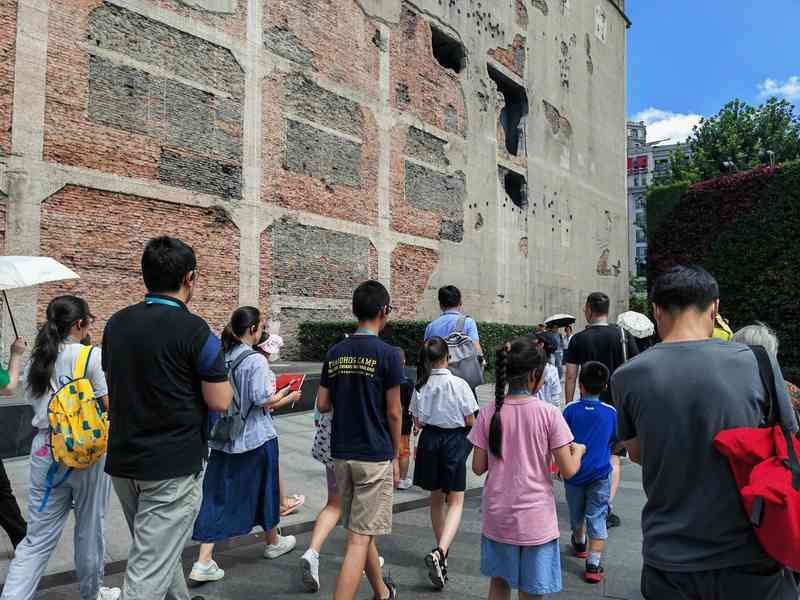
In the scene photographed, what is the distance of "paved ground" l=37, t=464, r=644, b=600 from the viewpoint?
12.7ft

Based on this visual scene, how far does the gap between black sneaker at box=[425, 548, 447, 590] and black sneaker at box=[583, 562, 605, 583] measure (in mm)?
914

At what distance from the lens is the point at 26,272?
4.29 meters

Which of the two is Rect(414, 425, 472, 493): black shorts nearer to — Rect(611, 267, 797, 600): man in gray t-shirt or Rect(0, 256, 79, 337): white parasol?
Rect(611, 267, 797, 600): man in gray t-shirt

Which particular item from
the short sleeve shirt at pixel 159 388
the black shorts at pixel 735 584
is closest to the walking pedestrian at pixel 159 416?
the short sleeve shirt at pixel 159 388

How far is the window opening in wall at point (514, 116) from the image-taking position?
2220cm

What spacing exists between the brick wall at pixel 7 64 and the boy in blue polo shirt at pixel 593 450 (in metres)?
10.1

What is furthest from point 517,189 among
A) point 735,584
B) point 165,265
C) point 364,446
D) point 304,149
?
point 735,584

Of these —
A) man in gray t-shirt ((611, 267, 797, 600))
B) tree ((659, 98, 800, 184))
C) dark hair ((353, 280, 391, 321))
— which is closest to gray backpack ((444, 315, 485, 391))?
dark hair ((353, 280, 391, 321))

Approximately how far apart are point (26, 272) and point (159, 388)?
2.29m

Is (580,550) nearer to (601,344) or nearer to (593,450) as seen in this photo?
(593,450)

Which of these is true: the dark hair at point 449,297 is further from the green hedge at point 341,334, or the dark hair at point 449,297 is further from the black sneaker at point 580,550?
the green hedge at point 341,334

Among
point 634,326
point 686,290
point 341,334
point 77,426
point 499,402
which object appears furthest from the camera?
point 341,334

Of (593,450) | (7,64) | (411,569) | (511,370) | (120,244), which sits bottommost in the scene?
(411,569)

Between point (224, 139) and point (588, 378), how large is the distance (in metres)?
11.1
